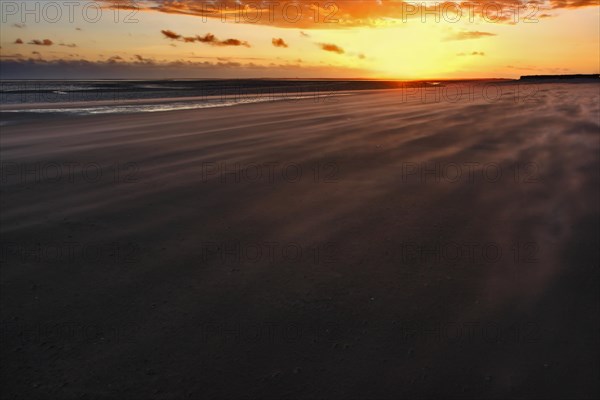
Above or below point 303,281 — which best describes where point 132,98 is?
above

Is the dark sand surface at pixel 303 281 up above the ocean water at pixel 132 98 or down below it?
below

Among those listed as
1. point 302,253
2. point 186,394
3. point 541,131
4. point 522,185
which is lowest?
point 186,394

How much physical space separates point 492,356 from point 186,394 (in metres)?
1.87

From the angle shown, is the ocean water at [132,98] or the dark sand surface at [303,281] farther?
the ocean water at [132,98]

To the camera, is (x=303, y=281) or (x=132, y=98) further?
(x=132, y=98)

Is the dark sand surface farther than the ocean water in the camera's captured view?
No

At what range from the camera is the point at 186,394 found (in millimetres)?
2459

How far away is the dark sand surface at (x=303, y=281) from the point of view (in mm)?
2621

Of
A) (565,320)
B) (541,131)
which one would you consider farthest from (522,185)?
(541,131)

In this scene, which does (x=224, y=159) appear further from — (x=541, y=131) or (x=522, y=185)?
(x=541, y=131)

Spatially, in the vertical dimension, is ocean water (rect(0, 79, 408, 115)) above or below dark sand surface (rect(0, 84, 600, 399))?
above

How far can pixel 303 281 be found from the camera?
3.75 meters

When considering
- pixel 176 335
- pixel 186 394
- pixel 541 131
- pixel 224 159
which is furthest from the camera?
pixel 541 131

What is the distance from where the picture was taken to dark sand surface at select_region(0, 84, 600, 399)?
2.62 m
